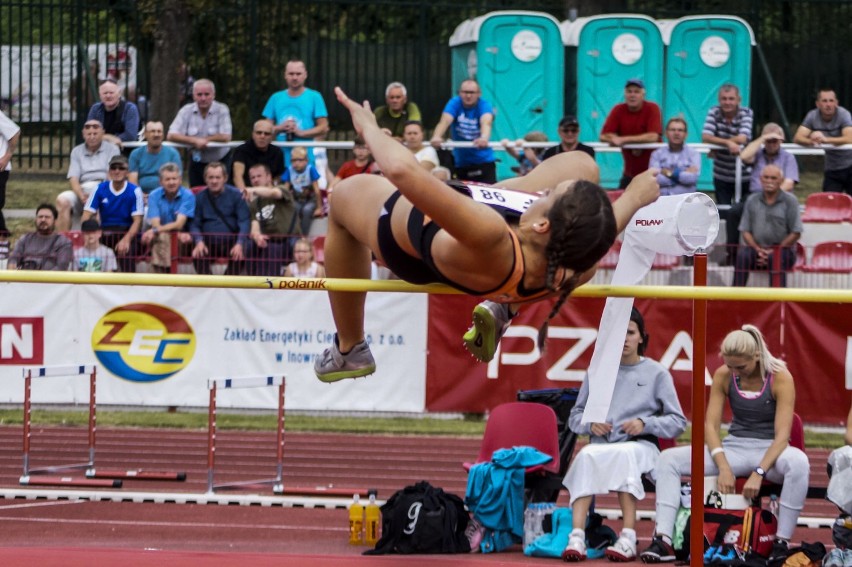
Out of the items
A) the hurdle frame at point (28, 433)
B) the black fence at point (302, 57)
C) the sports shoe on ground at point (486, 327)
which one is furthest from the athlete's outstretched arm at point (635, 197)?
the black fence at point (302, 57)

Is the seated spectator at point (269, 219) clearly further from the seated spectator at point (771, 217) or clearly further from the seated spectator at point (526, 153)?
the seated spectator at point (771, 217)

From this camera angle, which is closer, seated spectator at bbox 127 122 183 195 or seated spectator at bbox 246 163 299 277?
seated spectator at bbox 246 163 299 277

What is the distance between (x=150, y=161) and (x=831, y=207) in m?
5.58

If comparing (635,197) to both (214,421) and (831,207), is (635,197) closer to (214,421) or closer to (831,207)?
(214,421)

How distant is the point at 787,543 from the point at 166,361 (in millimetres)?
5068

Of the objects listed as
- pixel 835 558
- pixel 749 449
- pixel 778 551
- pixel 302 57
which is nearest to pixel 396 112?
pixel 302 57

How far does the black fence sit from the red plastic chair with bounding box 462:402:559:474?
25.2ft

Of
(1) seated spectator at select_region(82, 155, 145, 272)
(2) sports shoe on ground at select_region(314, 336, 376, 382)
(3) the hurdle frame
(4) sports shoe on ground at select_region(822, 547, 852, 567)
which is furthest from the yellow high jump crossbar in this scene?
(1) seated spectator at select_region(82, 155, 145, 272)

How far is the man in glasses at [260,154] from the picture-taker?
35.9 ft

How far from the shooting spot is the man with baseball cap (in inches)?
443

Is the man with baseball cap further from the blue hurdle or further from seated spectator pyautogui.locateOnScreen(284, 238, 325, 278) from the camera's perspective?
the blue hurdle

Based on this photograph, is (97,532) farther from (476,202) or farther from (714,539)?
(476,202)

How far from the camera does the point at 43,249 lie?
9.75 metres

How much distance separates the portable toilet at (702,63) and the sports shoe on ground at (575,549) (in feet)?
28.7
